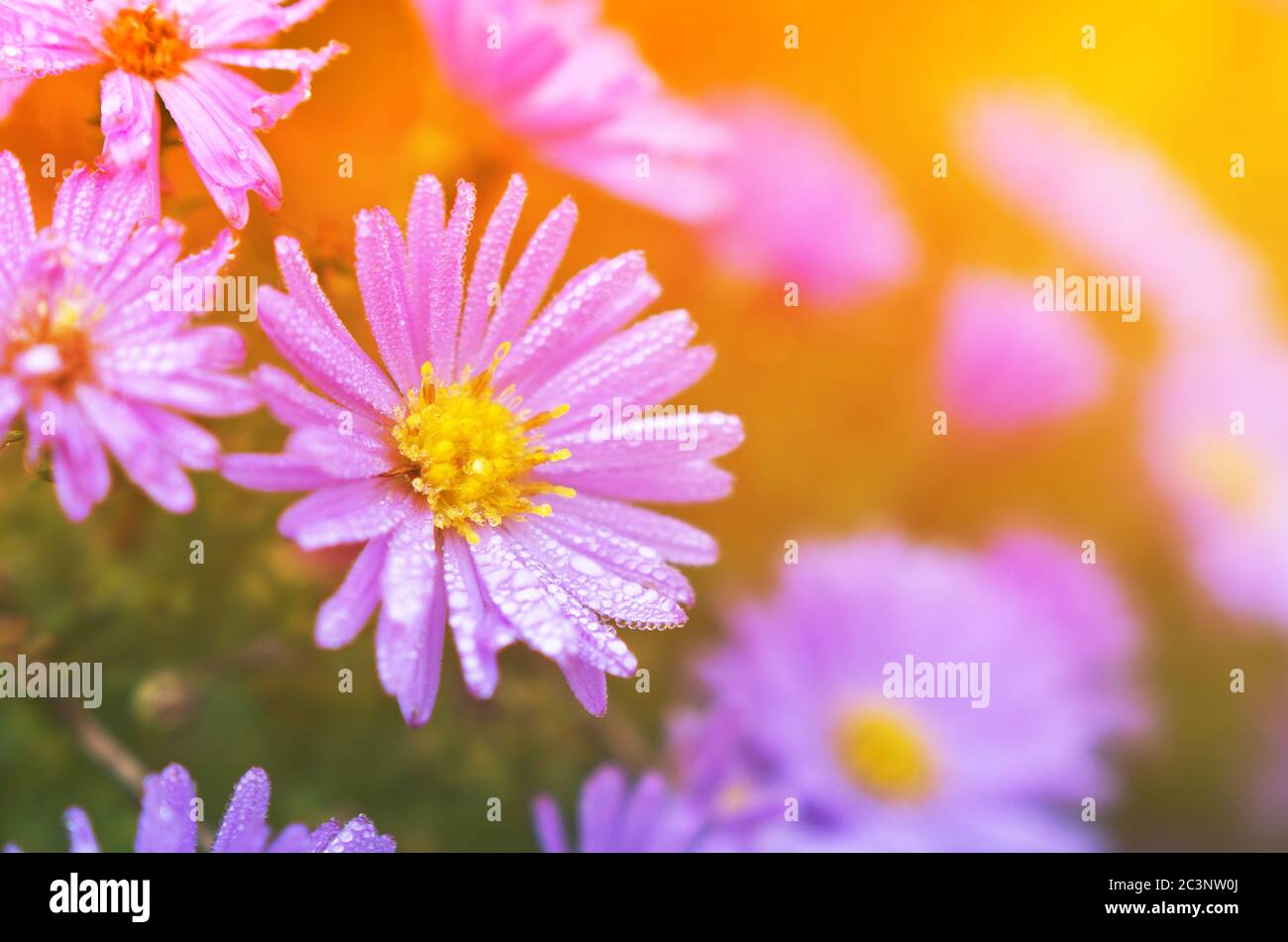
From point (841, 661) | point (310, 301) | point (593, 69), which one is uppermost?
point (593, 69)

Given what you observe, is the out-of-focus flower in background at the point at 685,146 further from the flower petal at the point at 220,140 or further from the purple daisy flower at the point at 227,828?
the purple daisy flower at the point at 227,828

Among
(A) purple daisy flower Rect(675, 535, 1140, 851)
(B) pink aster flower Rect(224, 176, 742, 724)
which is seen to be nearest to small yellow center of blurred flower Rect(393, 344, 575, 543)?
(B) pink aster flower Rect(224, 176, 742, 724)

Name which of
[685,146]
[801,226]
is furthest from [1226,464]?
[685,146]

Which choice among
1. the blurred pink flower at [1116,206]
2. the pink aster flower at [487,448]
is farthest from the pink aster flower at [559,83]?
the blurred pink flower at [1116,206]

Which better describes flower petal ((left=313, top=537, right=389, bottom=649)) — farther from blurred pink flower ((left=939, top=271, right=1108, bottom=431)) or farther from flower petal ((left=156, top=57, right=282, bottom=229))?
blurred pink flower ((left=939, top=271, right=1108, bottom=431))
